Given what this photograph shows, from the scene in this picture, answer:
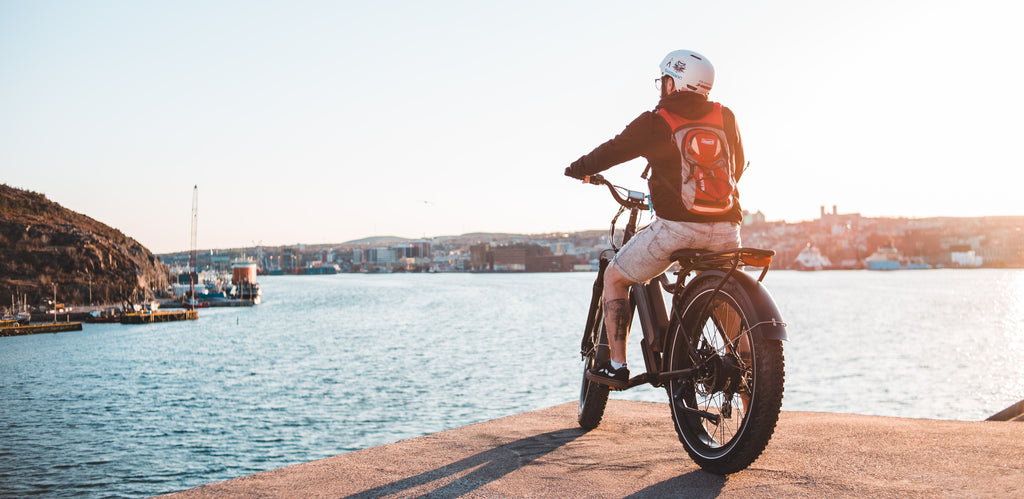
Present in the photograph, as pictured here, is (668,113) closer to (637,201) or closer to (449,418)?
(637,201)

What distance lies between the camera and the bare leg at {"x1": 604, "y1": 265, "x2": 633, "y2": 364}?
4.30m

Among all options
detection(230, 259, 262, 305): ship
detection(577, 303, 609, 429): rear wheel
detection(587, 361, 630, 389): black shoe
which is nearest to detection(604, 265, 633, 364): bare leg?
detection(587, 361, 630, 389): black shoe

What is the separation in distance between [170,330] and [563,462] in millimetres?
88115

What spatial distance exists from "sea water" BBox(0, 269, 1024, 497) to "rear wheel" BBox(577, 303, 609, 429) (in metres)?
17.0

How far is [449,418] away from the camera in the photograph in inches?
1041

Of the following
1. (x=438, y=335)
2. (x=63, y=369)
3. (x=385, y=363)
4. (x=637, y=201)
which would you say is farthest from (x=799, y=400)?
(x=63, y=369)

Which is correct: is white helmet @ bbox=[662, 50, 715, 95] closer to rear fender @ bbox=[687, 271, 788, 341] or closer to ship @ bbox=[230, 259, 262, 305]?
rear fender @ bbox=[687, 271, 788, 341]

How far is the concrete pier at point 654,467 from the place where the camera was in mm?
3453

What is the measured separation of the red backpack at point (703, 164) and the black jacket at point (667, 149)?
0.12 feet

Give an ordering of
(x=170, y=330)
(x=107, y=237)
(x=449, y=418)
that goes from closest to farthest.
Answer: (x=449, y=418) → (x=170, y=330) → (x=107, y=237)

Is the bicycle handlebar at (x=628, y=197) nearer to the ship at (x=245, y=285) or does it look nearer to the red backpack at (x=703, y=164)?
the red backpack at (x=703, y=164)

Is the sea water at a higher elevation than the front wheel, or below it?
below

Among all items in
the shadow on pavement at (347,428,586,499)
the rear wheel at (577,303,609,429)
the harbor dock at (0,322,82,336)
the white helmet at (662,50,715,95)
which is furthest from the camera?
the harbor dock at (0,322,82,336)

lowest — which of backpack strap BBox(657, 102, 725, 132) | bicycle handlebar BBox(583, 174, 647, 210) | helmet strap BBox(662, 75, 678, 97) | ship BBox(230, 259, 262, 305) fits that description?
ship BBox(230, 259, 262, 305)
